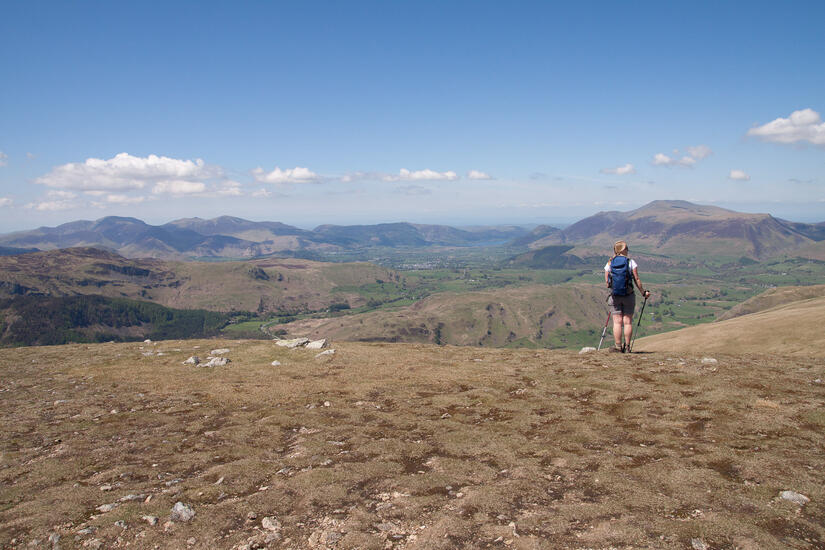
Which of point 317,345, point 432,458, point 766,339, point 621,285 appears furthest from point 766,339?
point 432,458

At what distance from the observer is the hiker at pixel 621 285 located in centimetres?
2459

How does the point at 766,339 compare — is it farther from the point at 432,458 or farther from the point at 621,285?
the point at 432,458

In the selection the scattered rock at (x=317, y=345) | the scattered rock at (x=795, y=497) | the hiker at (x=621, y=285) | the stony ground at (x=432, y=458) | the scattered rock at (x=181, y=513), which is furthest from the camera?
the scattered rock at (x=317, y=345)

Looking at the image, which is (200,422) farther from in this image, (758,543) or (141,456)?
(758,543)

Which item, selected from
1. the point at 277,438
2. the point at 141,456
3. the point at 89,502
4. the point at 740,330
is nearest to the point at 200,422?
the point at 141,456

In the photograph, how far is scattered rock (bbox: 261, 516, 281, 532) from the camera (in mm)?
10164

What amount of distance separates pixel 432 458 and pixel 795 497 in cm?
970

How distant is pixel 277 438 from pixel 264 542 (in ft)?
24.1

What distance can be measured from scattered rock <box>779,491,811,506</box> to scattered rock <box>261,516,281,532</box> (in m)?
12.8

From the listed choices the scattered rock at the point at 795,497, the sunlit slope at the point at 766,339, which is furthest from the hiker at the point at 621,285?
the scattered rock at the point at 795,497

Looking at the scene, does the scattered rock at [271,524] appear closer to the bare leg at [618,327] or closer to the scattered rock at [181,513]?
the scattered rock at [181,513]

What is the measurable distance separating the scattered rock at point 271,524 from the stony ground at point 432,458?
0.26 ft

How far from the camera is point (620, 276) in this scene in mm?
24703

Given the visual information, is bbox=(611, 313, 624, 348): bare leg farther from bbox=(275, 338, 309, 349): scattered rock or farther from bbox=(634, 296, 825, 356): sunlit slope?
bbox=(275, 338, 309, 349): scattered rock
